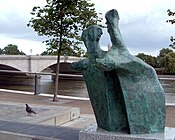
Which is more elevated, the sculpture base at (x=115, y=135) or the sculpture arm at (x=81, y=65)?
the sculpture arm at (x=81, y=65)

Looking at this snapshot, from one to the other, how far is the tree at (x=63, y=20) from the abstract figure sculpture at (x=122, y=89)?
641 centimetres

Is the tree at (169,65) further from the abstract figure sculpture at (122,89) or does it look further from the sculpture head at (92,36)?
the sculpture head at (92,36)

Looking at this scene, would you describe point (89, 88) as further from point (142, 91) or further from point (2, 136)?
point (2, 136)

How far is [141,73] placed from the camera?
4.10 m

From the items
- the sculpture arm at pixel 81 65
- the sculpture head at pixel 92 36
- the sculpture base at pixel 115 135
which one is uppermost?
the sculpture head at pixel 92 36

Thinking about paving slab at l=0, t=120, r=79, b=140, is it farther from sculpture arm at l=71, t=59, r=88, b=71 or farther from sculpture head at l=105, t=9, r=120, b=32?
sculpture head at l=105, t=9, r=120, b=32

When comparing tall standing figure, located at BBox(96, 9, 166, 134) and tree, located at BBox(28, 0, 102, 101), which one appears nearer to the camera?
tall standing figure, located at BBox(96, 9, 166, 134)

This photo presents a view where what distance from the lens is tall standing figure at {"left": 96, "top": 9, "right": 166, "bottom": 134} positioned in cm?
403

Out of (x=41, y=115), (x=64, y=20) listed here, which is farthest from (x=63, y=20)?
(x=41, y=115)

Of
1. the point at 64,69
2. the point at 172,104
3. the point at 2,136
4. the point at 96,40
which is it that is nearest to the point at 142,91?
the point at 96,40

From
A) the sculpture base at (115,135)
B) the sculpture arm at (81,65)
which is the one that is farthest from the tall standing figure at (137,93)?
the sculpture arm at (81,65)

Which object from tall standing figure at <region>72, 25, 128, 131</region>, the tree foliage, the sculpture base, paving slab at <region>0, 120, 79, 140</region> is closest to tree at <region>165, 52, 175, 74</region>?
the tree foliage

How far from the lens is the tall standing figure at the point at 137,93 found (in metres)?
4.03

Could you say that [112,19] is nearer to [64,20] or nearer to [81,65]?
[81,65]
